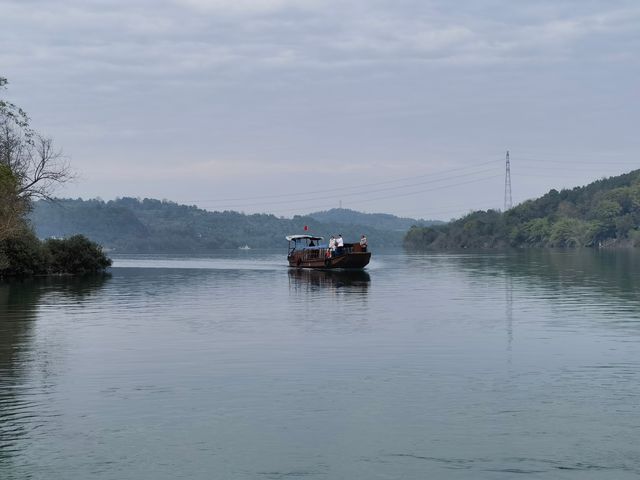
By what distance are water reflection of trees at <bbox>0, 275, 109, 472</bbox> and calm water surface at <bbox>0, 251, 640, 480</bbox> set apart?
78mm

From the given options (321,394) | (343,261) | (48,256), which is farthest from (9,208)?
(321,394)

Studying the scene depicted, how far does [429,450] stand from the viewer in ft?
52.7

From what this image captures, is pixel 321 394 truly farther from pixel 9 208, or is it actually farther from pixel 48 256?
pixel 48 256

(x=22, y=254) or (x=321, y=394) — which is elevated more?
(x=22, y=254)

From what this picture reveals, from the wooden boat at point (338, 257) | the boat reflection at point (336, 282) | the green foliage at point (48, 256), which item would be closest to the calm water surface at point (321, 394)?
the boat reflection at point (336, 282)

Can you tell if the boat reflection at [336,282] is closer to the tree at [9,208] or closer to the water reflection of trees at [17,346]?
the water reflection of trees at [17,346]

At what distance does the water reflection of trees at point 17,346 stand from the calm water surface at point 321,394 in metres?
0.08

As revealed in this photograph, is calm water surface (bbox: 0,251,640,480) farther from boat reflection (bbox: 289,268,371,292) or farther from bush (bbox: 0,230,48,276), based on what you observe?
bush (bbox: 0,230,48,276)

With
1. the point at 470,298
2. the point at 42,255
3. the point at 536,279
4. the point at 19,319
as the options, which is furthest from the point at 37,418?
the point at 42,255

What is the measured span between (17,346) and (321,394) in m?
12.6

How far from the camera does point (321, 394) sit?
20922 mm

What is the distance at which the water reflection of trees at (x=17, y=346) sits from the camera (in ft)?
56.9

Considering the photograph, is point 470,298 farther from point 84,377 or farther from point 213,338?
point 84,377

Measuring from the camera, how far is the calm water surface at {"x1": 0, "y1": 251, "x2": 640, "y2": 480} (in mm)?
15438
